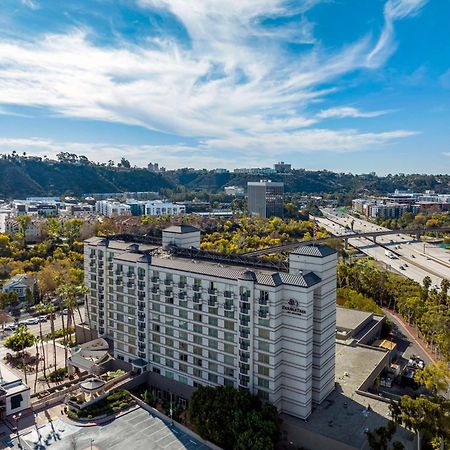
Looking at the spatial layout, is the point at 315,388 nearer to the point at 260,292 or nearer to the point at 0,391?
the point at 260,292

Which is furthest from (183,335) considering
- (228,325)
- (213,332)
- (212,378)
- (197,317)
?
(228,325)

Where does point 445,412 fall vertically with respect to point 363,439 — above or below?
above

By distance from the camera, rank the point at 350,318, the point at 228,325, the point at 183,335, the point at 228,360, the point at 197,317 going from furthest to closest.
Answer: the point at 350,318 < the point at 183,335 < the point at 197,317 < the point at 228,360 < the point at 228,325

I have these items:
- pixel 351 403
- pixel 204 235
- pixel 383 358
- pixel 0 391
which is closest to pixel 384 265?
pixel 204 235

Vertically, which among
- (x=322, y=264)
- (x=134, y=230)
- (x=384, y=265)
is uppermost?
(x=322, y=264)

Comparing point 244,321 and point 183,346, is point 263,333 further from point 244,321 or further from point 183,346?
point 183,346

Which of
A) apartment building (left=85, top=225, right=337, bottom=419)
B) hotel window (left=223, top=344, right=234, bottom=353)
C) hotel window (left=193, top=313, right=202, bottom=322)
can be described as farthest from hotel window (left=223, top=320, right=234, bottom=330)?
hotel window (left=193, top=313, right=202, bottom=322)
